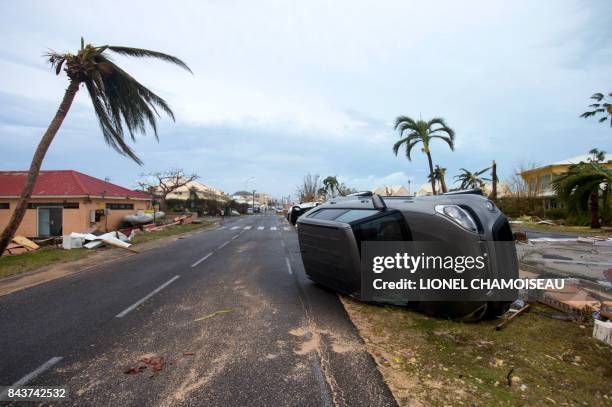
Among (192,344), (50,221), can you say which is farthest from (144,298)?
(50,221)

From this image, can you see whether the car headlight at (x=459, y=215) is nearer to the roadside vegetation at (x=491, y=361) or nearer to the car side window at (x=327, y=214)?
the roadside vegetation at (x=491, y=361)

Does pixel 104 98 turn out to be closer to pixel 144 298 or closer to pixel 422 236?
pixel 144 298

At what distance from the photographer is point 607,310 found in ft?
12.8

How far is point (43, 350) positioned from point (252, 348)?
250cm

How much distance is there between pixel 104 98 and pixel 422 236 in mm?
11778

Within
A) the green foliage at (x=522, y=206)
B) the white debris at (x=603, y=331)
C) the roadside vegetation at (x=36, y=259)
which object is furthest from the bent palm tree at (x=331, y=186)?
the white debris at (x=603, y=331)

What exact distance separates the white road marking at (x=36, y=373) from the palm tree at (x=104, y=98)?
9635mm

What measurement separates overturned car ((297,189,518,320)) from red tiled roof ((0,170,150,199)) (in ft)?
75.1

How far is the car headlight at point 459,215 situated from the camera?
159 inches

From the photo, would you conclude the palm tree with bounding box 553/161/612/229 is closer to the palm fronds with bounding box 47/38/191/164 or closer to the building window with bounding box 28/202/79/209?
the palm fronds with bounding box 47/38/191/164

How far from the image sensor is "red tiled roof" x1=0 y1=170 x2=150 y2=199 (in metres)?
22.8

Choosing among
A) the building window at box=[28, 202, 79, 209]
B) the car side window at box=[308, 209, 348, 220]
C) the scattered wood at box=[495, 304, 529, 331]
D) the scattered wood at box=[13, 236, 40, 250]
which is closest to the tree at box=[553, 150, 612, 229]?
the scattered wood at box=[495, 304, 529, 331]

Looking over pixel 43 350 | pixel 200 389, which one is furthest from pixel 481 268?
pixel 43 350

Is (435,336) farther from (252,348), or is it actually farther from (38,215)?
(38,215)
